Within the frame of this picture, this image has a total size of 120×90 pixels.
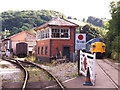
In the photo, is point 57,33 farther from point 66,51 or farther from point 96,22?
point 96,22

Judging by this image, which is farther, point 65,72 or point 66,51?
point 66,51

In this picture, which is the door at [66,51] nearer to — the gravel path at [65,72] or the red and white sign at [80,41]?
the gravel path at [65,72]

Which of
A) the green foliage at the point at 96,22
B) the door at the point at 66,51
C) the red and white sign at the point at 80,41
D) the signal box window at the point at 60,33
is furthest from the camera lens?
the green foliage at the point at 96,22

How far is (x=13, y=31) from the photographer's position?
9962 centimetres

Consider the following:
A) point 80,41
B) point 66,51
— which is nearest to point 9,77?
point 80,41

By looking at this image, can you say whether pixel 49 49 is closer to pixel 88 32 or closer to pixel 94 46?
pixel 94 46

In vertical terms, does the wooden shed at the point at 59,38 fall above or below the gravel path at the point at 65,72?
above

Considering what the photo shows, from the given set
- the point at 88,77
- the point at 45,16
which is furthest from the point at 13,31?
the point at 88,77

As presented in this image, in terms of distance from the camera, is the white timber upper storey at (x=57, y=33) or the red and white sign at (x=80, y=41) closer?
the red and white sign at (x=80, y=41)

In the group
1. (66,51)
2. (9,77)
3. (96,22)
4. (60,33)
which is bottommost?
(9,77)

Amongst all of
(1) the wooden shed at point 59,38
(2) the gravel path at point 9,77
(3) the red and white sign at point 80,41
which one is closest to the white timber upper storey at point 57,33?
(1) the wooden shed at point 59,38

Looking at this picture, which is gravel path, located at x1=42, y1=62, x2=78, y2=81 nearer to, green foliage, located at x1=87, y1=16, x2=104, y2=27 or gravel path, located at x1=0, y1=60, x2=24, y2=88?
gravel path, located at x1=0, y1=60, x2=24, y2=88

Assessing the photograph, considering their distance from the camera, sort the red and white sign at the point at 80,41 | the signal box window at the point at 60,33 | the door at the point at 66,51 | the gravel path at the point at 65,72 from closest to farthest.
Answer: the red and white sign at the point at 80,41 < the gravel path at the point at 65,72 < the signal box window at the point at 60,33 < the door at the point at 66,51

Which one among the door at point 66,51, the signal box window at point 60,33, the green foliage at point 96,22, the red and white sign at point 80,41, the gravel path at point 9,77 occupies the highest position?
the green foliage at point 96,22
